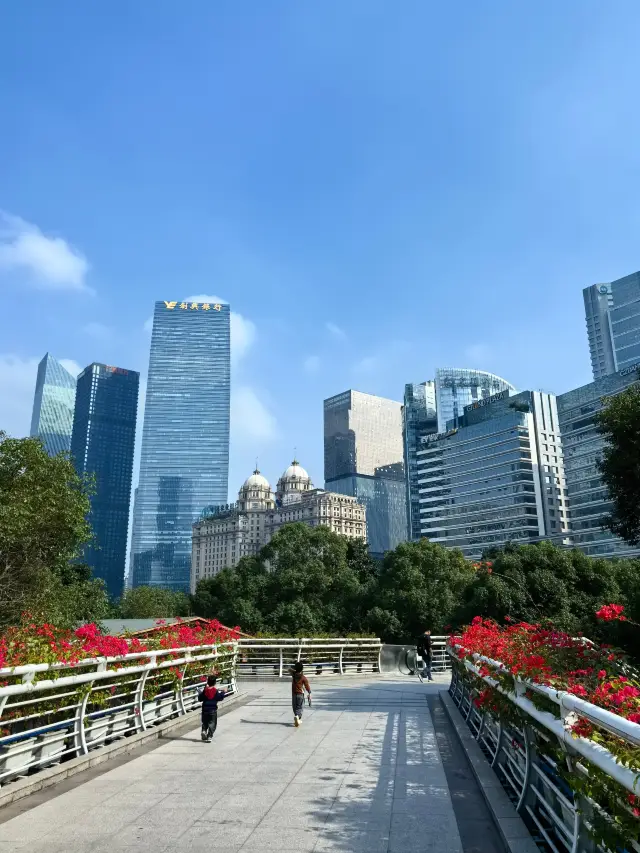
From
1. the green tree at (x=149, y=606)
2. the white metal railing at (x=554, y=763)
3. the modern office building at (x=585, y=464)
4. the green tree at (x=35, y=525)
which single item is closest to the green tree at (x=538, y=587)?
the green tree at (x=35, y=525)

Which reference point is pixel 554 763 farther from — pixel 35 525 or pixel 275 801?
pixel 35 525

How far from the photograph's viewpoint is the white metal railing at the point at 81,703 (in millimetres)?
6656

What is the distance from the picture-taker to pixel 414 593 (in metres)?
36.8

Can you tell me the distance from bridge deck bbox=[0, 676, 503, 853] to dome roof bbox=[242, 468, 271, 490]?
541ft

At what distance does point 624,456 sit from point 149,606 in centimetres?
7586

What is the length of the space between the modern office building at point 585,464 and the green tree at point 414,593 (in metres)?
95.8

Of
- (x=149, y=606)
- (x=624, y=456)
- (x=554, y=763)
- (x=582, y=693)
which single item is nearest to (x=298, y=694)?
(x=554, y=763)

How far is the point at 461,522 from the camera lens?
148125 mm

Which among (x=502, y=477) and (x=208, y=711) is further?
(x=502, y=477)

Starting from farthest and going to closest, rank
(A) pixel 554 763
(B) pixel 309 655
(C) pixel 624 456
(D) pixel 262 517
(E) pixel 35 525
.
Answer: (D) pixel 262 517
(B) pixel 309 655
(E) pixel 35 525
(C) pixel 624 456
(A) pixel 554 763

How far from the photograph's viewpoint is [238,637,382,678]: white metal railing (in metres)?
21.6

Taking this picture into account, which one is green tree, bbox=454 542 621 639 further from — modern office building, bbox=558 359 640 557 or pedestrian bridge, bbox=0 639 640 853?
modern office building, bbox=558 359 640 557

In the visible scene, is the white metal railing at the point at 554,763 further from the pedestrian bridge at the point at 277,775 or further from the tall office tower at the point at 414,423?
the tall office tower at the point at 414,423

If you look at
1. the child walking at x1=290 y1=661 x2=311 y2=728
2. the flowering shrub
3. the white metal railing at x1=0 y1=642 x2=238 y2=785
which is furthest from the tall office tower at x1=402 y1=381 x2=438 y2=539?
the flowering shrub
